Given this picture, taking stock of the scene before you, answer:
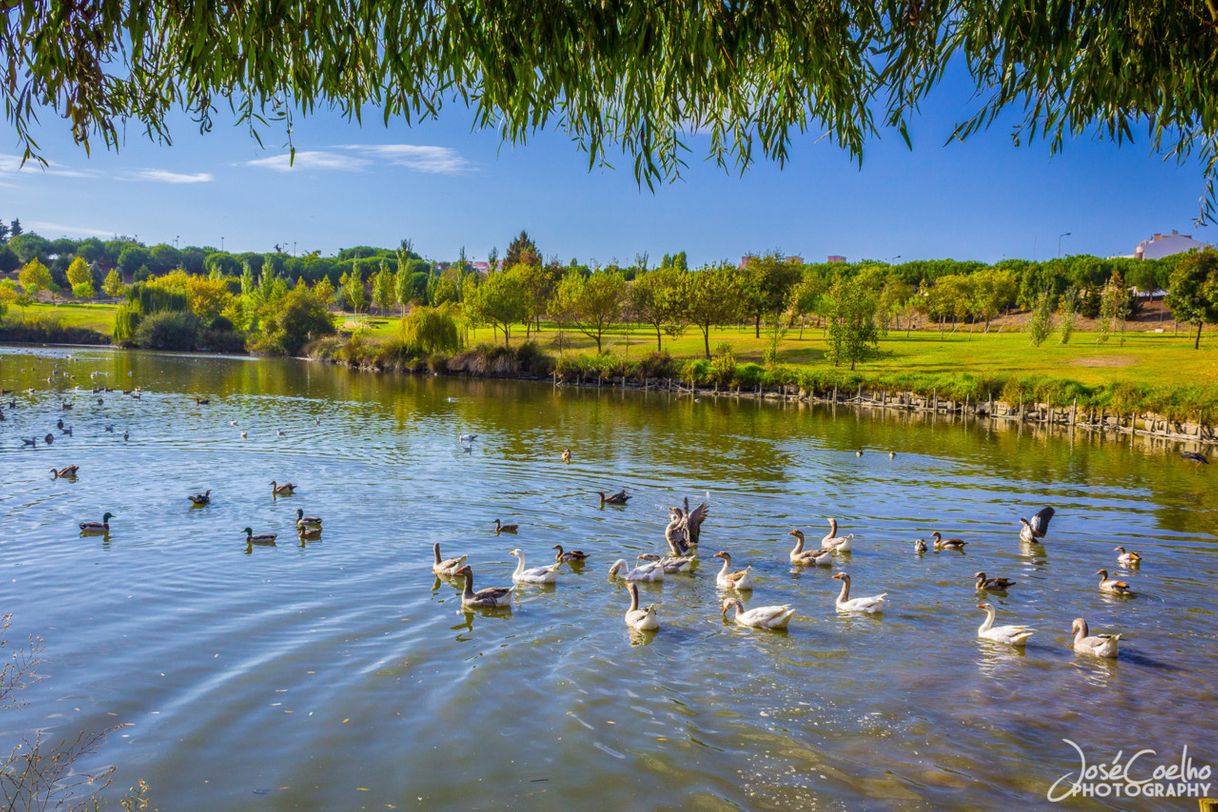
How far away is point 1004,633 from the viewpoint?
45.7 ft

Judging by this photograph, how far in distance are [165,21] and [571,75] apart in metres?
3.07

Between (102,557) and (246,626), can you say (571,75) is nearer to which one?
(246,626)

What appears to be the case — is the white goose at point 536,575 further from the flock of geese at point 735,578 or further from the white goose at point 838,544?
the white goose at point 838,544

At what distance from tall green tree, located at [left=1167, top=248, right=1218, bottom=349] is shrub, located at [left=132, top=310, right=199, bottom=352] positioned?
4749 inches

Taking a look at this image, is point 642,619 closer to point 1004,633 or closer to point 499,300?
point 1004,633

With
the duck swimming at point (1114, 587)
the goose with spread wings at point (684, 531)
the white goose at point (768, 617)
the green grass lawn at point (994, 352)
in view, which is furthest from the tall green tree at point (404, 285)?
the white goose at point (768, 617)

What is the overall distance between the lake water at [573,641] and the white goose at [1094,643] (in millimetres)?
227

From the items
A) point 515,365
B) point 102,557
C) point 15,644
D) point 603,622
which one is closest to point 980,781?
point 603,622

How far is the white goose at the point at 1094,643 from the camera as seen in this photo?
44.0 ft

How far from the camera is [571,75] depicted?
6.60 m

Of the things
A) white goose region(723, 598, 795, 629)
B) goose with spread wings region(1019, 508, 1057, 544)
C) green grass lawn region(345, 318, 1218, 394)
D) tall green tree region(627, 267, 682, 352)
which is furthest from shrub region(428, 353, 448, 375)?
white goose region(723, 598, 795, 629)

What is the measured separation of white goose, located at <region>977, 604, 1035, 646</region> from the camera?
45.4 ft

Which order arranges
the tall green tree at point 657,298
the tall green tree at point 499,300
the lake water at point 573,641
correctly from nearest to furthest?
the lake water at point 573,641, the tall green tree at point 657,298, the tall green tree at point 499,300

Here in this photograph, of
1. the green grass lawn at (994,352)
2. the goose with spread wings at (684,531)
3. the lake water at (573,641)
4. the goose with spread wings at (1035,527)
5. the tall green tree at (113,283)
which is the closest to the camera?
the lake water at (573,641)
